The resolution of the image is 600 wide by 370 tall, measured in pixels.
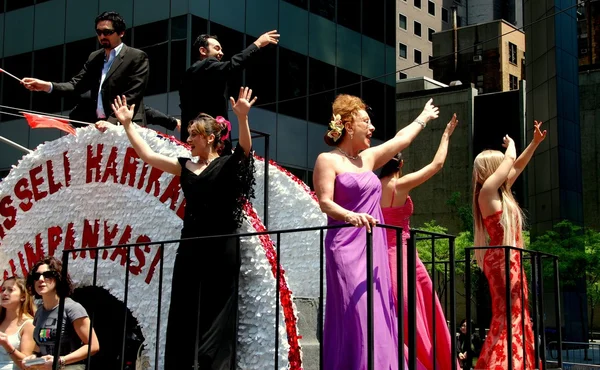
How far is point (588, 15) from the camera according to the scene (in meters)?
51.9

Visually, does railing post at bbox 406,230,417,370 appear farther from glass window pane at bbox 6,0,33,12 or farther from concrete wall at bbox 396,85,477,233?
concrete wall at bbox 396,85,477,233

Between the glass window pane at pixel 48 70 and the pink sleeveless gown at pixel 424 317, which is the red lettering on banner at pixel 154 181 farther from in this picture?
the glass window pane at pixel 48 70

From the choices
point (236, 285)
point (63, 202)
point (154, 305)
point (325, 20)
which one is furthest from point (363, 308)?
point (325, 20)

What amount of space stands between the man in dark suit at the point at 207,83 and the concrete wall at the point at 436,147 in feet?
139

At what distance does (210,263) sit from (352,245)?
35.8 inches

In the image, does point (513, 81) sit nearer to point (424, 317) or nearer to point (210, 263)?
point (424, 317)

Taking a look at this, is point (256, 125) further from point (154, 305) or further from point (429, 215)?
point (429, 215)

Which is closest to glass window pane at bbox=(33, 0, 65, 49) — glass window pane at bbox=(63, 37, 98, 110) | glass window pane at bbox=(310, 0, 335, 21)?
glass window pane at bbox=(63, 37, 98, 110)

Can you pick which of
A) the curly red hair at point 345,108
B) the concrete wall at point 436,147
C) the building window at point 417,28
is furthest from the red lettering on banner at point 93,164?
the building window at point 417,28

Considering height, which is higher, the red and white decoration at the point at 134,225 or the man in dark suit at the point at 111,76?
the man in dark suit at the point at 111,76

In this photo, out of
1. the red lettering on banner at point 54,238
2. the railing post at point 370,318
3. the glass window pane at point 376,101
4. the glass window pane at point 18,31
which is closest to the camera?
the railing post at point 370,318

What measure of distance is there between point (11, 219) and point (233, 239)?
255 centimetres

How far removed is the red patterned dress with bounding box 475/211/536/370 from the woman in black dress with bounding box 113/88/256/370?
1971 mm

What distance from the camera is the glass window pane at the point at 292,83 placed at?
945 inches
